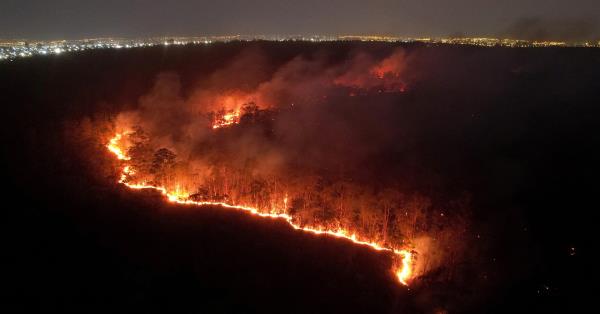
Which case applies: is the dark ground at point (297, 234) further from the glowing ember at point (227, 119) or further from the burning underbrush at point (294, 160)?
the glowing ember at point (227, 119)

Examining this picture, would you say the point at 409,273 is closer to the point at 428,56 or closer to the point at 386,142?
the point at 386,142

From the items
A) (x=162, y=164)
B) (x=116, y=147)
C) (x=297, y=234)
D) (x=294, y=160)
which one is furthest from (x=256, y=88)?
(x=297, y=234)

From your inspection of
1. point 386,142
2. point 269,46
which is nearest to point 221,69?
point 269,46

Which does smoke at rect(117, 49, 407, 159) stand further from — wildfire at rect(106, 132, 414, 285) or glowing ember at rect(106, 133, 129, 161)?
wildfire at rect(106, 132, 414, 285)

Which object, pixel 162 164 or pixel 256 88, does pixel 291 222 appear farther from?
pixel 256 88

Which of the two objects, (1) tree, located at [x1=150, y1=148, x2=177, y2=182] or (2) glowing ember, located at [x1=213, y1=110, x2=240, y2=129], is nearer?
(1) tree, located at [x1=150, y1=148, x2=177, y2=182]

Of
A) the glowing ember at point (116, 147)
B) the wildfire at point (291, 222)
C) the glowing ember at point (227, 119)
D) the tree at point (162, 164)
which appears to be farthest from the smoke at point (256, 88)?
the wildfire at point (291, 222)

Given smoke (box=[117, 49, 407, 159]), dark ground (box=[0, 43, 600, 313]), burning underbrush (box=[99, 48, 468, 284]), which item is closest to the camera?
dark ground (box=[0, 43, 600, 313])

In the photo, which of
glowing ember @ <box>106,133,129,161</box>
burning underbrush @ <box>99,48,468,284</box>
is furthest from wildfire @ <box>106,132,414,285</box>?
glowing ember @ <box>106,133,129,161</box>
